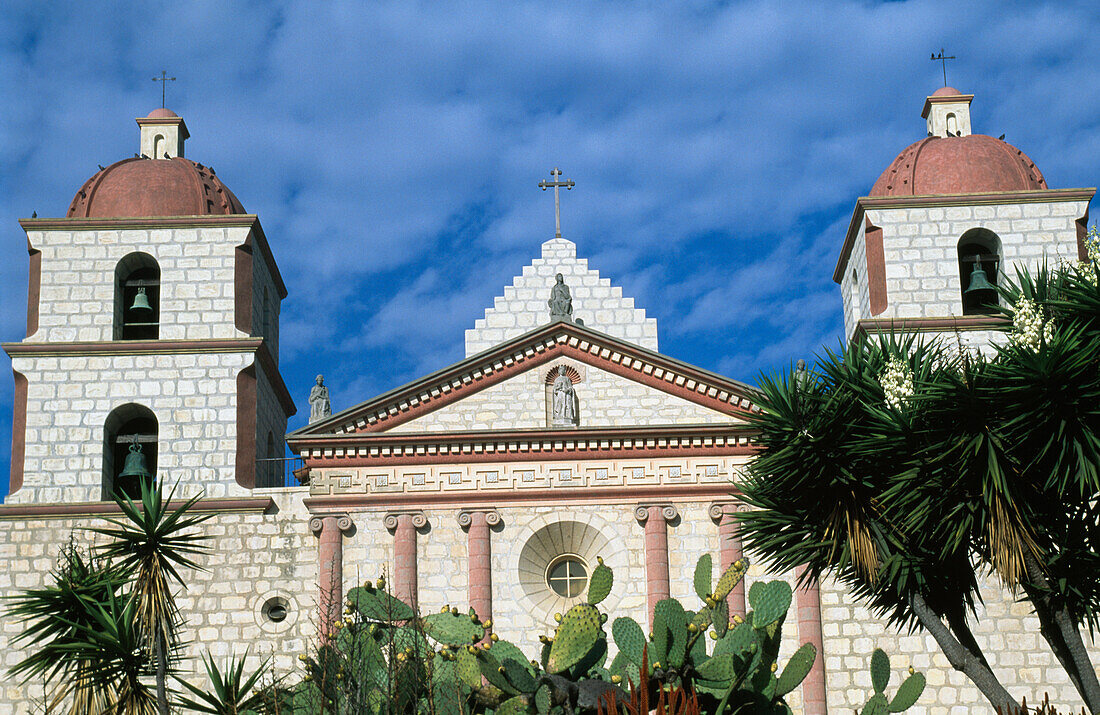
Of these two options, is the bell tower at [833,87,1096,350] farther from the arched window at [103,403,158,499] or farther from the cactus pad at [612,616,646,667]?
the cactus pad at [612,616,646,667]

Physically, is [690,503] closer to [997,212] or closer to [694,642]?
[997,212]

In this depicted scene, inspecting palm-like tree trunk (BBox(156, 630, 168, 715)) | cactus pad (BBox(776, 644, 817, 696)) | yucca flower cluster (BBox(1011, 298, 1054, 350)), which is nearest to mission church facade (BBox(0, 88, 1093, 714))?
palm-like tree trunk (BBox(156, 630, 168, 715))

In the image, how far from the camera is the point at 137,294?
3266 centimetres

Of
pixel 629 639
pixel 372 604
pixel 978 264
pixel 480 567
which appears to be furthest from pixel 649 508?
pixel 372 604

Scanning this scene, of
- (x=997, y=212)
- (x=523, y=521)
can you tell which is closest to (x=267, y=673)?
(x=523, y=521)

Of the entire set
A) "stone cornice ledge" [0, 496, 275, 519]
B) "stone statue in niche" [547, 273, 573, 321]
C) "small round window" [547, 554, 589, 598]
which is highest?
"stone statue in niche" [547, 273, 573, 321]

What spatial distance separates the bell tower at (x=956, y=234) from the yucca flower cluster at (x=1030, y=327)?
36.4ft

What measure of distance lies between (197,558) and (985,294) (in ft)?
55.1

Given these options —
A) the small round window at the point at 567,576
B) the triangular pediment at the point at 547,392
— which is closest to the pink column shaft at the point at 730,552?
the triangular pediment at the point at 547,392

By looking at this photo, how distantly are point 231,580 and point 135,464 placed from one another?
2968 millimetres

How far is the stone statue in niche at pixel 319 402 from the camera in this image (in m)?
32.6

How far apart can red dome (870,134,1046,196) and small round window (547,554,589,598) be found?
1042 cm

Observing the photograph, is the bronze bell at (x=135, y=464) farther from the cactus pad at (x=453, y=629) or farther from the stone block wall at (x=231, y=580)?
the cactus pad at (x=453, y=629)

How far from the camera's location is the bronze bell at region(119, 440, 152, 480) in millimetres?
30875
